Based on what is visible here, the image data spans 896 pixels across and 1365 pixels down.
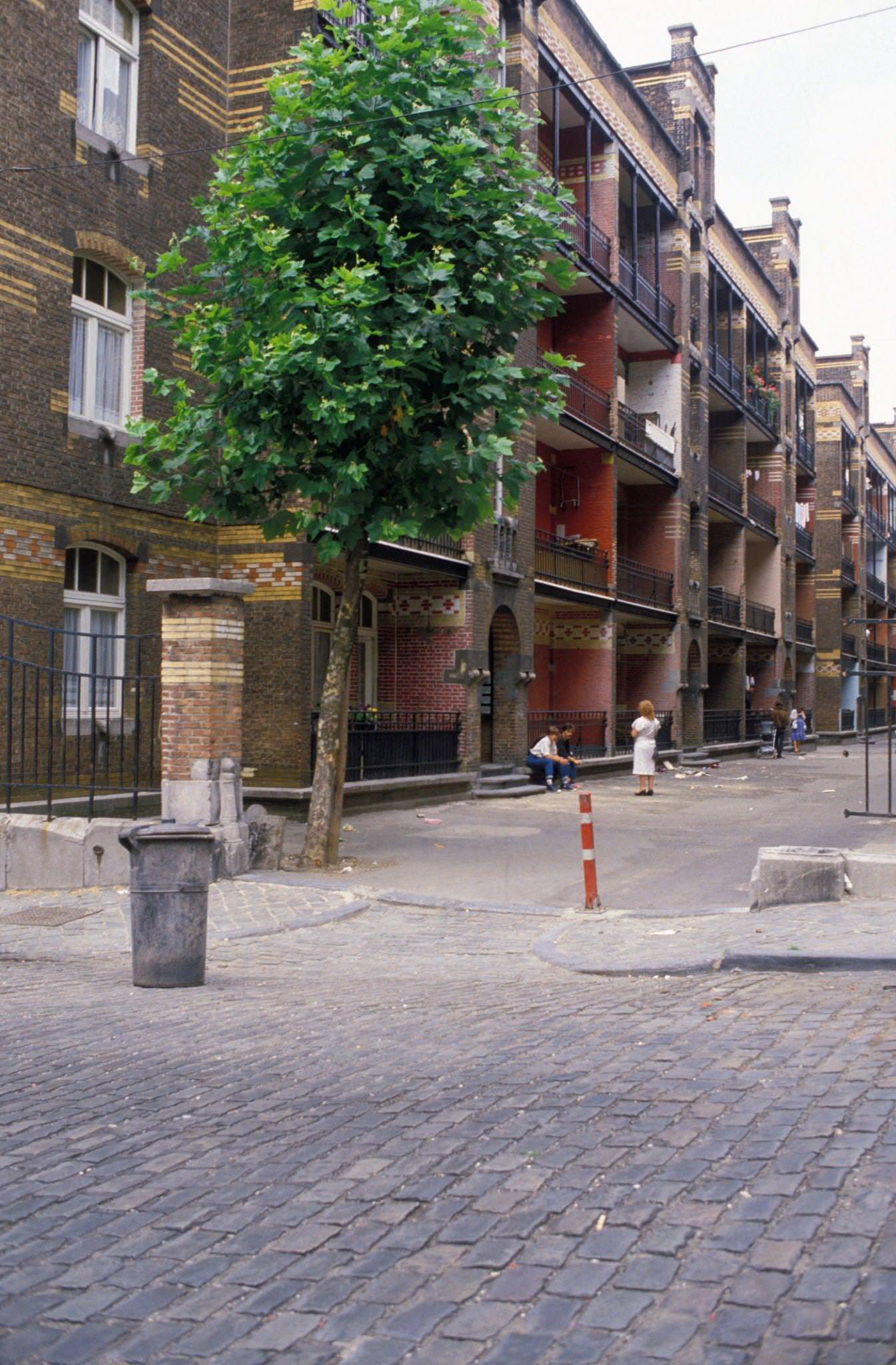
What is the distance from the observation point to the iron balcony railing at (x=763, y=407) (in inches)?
1650

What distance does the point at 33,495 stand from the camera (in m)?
15.7

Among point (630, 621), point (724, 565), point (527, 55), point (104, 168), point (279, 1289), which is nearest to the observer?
point (279, 1289)

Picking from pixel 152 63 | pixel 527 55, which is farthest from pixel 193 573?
pixel 527 55

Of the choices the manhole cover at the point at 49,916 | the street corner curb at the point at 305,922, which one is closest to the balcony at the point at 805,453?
the street corner curb at the point at 305,922

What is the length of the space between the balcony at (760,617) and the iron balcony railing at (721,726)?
316 centimetres

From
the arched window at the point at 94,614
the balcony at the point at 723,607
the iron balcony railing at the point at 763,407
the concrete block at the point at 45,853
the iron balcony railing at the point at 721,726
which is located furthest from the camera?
the iron balcony railing at the point at 763,407

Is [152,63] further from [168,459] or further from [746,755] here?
[746,755]

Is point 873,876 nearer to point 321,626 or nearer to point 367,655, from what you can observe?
point 321,626

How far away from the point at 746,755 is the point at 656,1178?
38184 millimetres

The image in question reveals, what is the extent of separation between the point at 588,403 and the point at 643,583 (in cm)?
568

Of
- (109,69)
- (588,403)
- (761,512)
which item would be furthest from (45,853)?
(761,512)

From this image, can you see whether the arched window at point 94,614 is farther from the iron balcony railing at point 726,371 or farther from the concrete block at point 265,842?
the iron balcony railing at point 726,371

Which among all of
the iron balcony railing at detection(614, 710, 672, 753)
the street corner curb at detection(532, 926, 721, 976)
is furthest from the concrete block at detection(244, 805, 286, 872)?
the iron balcony railing at detection(614, 710, 672, 753)

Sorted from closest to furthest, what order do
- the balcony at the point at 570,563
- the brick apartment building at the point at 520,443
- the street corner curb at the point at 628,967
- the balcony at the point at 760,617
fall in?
the street corner curb at the point at 628,967
the brick apartment building at the point at 520,443
the balcony at the point at 570,563
the balcony at the point at 760,617
